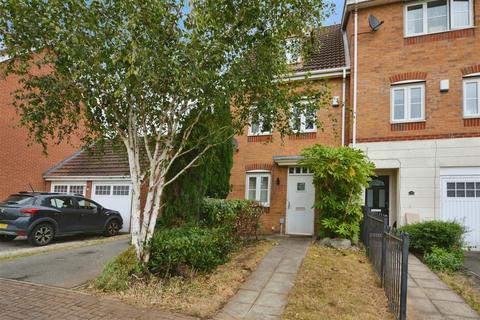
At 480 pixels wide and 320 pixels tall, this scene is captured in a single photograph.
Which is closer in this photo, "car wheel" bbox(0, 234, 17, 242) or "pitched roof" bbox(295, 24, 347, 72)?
"car wheel" bbox(0, 234, 17, 242)

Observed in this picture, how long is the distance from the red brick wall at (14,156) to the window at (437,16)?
1629 centimetres

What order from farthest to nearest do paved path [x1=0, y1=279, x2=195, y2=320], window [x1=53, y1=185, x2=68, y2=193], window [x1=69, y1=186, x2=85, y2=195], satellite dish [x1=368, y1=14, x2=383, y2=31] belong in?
window [x1=53, y1=185, x2=68, y2=193] < window [x1=69, y1=186, x2=85, y2=195] < satellite dish [x1=368, y1=14, x2=383, y2=31] < paved path [x1=0, y1=279, x2=195, y2=320]

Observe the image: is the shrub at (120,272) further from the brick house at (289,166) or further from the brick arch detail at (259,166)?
the brick arch detail at (259,166)

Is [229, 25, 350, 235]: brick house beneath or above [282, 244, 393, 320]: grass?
above

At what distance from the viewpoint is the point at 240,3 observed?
20.1 ft

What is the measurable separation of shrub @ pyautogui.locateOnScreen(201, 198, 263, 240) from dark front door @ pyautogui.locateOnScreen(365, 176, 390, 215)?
16.7 ft

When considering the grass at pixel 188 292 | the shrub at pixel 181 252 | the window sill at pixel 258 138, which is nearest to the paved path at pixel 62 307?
the grass at pixel 188 292

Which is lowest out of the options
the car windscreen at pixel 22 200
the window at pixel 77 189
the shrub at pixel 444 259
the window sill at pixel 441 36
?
the shrub at pixel 444 259

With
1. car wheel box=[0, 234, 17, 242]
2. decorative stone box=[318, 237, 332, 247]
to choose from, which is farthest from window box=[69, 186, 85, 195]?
decorative stone box=[318, 237, 332, 247]

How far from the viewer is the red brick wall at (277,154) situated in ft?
39.5

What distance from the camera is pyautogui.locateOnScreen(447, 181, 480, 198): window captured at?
10156mm

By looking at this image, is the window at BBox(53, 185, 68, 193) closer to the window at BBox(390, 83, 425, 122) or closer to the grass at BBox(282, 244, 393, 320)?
the grass at BBox(282, 244, 393, 320)

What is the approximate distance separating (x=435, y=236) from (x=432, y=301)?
394 centimetres

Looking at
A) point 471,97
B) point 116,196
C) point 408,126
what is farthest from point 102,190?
point 471,97
